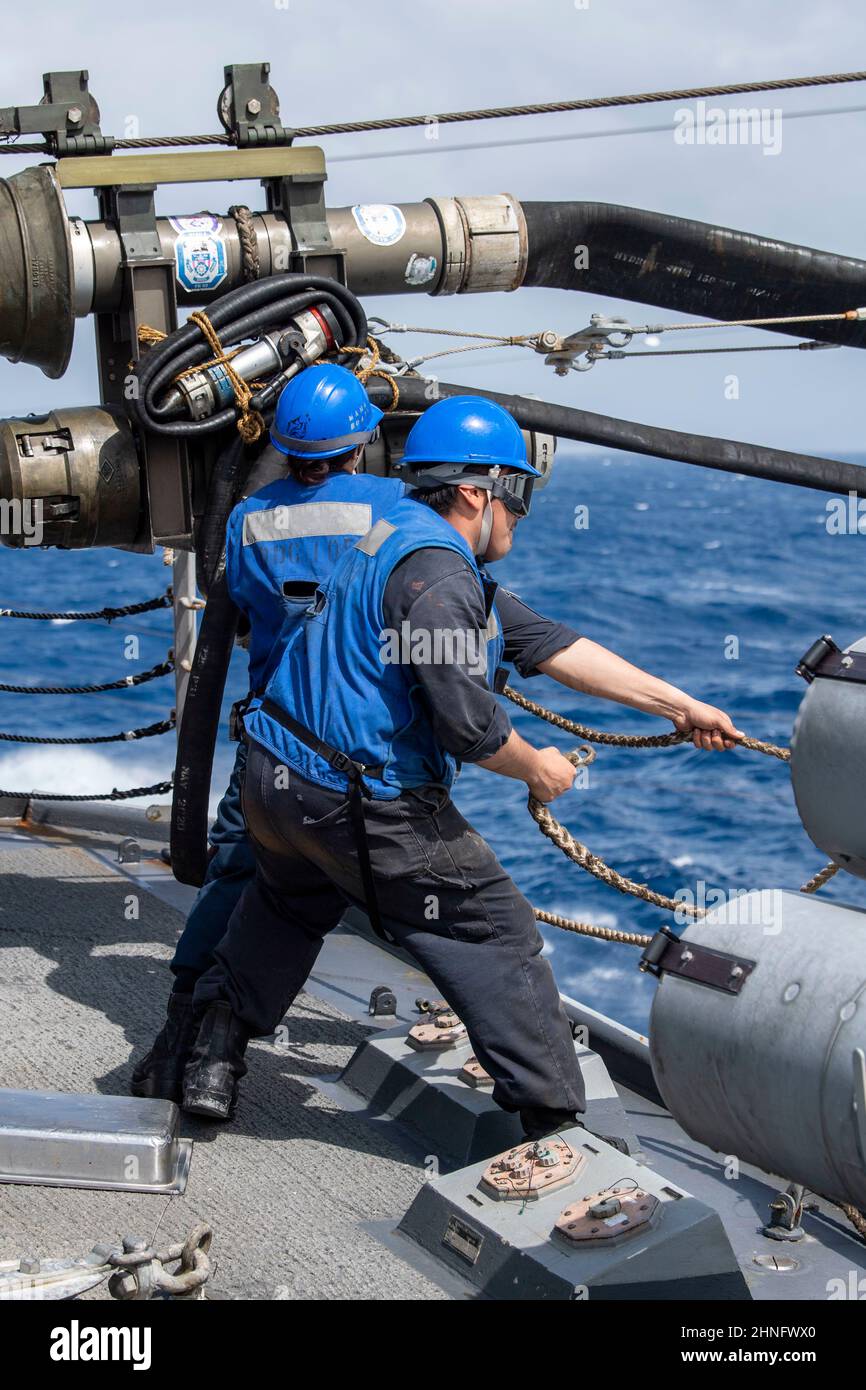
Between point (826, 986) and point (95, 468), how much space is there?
310cm

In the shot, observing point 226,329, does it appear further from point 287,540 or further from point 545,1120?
point 545,1120

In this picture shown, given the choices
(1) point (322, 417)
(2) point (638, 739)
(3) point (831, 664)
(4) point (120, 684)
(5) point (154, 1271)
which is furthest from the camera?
(4) point (120, 684)

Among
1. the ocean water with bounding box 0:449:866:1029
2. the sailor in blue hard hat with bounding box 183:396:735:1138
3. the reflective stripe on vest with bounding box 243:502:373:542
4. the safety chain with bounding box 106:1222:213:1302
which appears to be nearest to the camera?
the safety chain with bounding box 106:1222:213:1302

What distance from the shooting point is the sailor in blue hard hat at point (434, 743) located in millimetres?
3648

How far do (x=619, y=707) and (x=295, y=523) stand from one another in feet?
54.9

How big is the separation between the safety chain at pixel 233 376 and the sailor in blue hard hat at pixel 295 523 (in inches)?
20.9

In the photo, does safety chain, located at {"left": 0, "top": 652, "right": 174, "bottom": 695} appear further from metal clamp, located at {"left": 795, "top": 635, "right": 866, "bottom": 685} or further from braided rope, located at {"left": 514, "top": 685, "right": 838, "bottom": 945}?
metal clamp, located at {"left": 795, "top": 635, "right": 866, "bottom": 685}

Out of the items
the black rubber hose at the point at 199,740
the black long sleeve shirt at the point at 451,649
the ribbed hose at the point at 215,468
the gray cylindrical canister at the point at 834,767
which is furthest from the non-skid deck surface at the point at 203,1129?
the gray cylindrical canister at the point at 834,767

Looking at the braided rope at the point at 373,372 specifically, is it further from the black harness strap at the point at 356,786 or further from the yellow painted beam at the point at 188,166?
the black harness strap at the point at 356,786

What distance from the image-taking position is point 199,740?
496 centimetres

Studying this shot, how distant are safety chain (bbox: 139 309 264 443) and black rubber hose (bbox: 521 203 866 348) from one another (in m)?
1.15

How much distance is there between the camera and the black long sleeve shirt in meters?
3.59

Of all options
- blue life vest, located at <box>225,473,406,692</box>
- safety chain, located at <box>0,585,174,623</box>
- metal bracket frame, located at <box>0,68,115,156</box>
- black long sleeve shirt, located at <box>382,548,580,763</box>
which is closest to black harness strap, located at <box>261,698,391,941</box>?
black long sleeve shirt, located at <box>382,548,580,763</box>

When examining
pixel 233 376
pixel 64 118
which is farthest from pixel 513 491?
pixel 64 118
